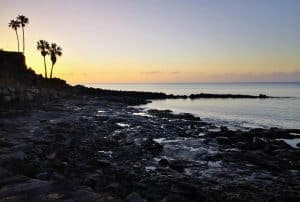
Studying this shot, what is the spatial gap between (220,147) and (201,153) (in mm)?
3942

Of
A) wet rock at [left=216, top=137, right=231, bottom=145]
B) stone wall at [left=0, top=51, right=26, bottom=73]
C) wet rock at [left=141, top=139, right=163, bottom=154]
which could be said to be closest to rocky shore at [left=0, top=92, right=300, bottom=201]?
wet rock at [left=141, top=139, right=163, bottom=154]

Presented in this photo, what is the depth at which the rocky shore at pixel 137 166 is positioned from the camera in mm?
14928

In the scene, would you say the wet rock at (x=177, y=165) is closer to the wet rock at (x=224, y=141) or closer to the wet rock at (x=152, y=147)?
the wet rock at (x=152, y=147)

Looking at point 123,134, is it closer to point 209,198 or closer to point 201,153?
point 201,153

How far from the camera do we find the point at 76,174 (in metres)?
19.1

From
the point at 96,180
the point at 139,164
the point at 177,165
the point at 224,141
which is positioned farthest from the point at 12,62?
the point at 96,180

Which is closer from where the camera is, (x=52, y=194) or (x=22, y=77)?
(x=52, y=194)

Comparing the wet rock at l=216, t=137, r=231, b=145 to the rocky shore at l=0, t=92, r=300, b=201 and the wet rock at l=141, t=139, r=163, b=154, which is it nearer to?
the rocky shore at l=0, t=92, r=300, b=201

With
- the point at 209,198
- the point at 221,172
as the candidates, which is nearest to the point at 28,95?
the point at 221,172

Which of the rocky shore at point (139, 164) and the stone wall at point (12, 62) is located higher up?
the stone wall at point (12, 62)

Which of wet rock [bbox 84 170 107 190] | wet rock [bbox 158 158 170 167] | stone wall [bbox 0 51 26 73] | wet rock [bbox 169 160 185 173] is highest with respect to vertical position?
stone wall [bbox 0 51 26 73]

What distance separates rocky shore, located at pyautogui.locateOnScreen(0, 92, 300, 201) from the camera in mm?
14928

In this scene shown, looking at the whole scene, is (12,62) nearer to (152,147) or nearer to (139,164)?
(152,147)

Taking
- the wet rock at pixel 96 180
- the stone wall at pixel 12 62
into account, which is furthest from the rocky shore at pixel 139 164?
the stone wall at pixel 12 62
